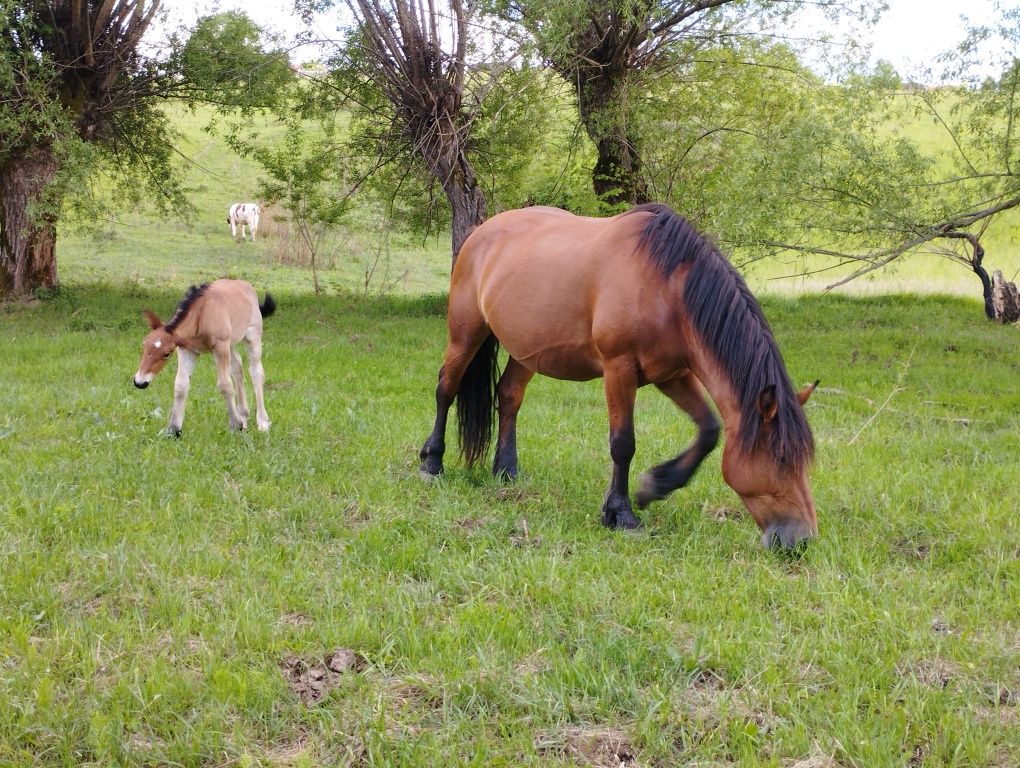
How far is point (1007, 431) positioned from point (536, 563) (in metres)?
5.66

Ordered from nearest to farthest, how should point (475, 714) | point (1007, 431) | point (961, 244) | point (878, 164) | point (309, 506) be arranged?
point (475, 714)
point (309, 506)
point (1007, 431)
point (878, 164)
point (961, 244)

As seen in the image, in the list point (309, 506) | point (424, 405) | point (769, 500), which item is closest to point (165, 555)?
point (309, 506)

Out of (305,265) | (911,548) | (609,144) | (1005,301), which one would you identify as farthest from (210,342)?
(305,265)

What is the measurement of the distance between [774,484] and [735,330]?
89 cm

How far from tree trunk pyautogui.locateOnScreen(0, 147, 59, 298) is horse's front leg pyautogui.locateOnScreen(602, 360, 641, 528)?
12209 mm

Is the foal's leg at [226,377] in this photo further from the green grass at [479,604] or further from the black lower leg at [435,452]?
the black lower leg at [435,452]

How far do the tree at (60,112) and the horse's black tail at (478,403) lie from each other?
9016mm

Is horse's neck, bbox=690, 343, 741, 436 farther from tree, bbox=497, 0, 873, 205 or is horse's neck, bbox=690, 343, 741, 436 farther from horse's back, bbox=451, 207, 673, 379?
tree, bbox=497, 0, 873, 205

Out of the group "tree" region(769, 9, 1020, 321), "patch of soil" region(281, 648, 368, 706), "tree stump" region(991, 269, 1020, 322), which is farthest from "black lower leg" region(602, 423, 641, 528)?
"tree stump" region(991, 269, 1020, 322)

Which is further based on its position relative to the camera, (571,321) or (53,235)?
(53,235)

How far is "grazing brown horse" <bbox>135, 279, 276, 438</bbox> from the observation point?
7.27m

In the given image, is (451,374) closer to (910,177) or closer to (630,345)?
(630,345)

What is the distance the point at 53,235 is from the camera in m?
15.9

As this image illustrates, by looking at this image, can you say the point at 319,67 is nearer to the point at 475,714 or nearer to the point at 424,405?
the point at 424,405
